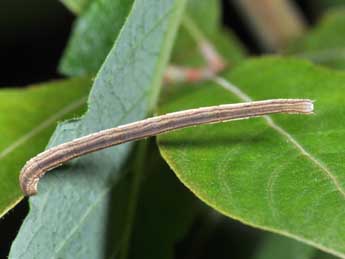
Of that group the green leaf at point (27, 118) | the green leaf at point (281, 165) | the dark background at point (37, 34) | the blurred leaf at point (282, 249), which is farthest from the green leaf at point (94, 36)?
the dark background at point (37, 34)

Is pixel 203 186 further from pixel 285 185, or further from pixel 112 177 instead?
pixel 112 177

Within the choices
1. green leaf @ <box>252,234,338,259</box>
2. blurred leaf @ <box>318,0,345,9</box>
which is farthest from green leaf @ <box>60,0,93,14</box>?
blurred leaf @ <box>318,0,345,9</box>

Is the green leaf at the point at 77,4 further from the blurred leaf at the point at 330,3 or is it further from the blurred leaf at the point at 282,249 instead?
the blurred leaf at the point at 330,3

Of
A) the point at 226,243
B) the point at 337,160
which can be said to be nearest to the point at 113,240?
the point at 337,160

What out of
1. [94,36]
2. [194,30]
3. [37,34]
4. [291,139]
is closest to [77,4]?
[94,36]

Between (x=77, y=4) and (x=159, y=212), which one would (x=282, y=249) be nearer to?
(x=159, y=212)

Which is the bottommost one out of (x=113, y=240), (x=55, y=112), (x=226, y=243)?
(x=226, y=243)
